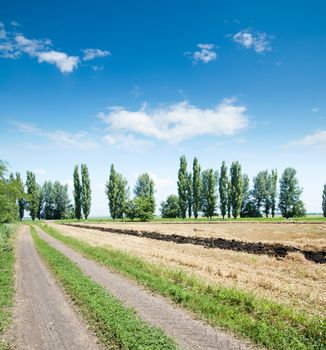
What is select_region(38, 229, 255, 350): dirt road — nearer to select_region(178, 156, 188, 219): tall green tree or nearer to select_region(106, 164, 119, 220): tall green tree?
select_region(178, 156, 188, 219): tall green tree

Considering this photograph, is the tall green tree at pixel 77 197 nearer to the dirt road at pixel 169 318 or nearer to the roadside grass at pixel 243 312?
the dirt road at pixel 169 318

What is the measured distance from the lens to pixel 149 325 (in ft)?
29.3

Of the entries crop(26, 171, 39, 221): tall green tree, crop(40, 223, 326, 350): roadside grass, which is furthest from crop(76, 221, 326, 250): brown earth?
crop(26, 171, 39, 221): tall green tree

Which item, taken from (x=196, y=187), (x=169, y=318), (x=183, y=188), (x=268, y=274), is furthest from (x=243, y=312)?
(x=183, y=188)

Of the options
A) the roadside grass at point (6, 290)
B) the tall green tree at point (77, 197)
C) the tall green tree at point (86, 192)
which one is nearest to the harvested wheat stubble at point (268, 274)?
the roadside grass at point (6, 290)

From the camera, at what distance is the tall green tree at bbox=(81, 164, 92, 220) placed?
94375 millimetres

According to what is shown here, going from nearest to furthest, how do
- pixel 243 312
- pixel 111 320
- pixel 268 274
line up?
pixel 111 320, pixel 243 312, pixel 268 274

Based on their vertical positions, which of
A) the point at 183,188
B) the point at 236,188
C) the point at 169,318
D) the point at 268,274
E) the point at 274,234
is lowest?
the point at 274,234

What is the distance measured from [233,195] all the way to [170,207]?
28305 millimetres

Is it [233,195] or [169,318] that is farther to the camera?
[233,195]

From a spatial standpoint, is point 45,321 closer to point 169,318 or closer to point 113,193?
point 169,318

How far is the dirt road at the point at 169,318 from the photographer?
7.79 metres

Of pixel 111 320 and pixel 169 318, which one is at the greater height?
pixel 111 320

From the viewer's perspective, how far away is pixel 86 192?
9488 cm
